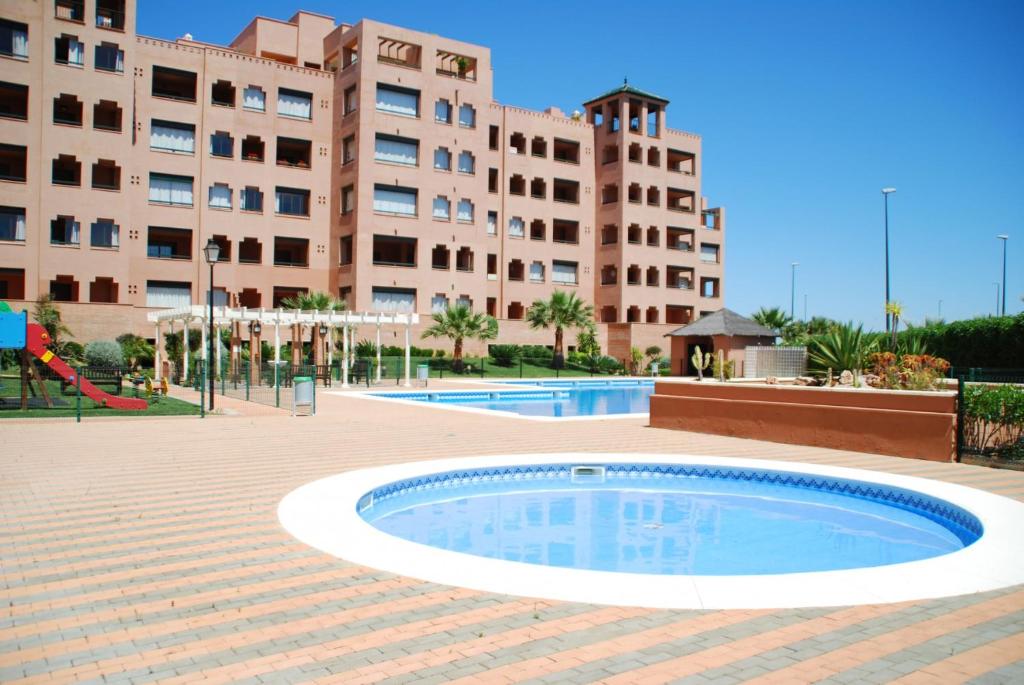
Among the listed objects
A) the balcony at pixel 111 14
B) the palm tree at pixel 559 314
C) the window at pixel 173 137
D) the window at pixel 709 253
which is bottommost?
the palm tree at pixel 559 314

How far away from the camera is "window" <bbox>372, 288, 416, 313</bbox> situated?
49.3 meters

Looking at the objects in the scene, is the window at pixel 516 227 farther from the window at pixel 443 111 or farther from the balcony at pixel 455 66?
the balcony at pixel 455 66

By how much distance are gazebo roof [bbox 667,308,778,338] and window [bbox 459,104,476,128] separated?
19895 millimetres

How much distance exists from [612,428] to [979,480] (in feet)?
25.6

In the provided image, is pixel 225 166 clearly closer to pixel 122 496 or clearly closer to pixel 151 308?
pixel 151 308

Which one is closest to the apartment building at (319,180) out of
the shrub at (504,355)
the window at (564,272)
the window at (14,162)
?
the window at (14,162)

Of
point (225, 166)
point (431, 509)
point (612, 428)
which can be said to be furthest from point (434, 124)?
point (431, 509)

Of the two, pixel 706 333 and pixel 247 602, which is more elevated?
pixel 706 333

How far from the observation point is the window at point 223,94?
153ft

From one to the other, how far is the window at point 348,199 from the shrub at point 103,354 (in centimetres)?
1736

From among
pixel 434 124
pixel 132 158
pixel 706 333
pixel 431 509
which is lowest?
pixel 431 509

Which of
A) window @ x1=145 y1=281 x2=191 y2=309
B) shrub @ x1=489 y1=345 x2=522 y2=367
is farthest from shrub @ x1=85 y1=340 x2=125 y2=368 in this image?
shrub @ x1=489 y1=345 x2=522 y2=367

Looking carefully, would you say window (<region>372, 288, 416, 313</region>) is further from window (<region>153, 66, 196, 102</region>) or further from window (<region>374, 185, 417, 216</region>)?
window (<region>153, 66, 196, 102</region>)

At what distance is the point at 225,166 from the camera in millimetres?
46438
